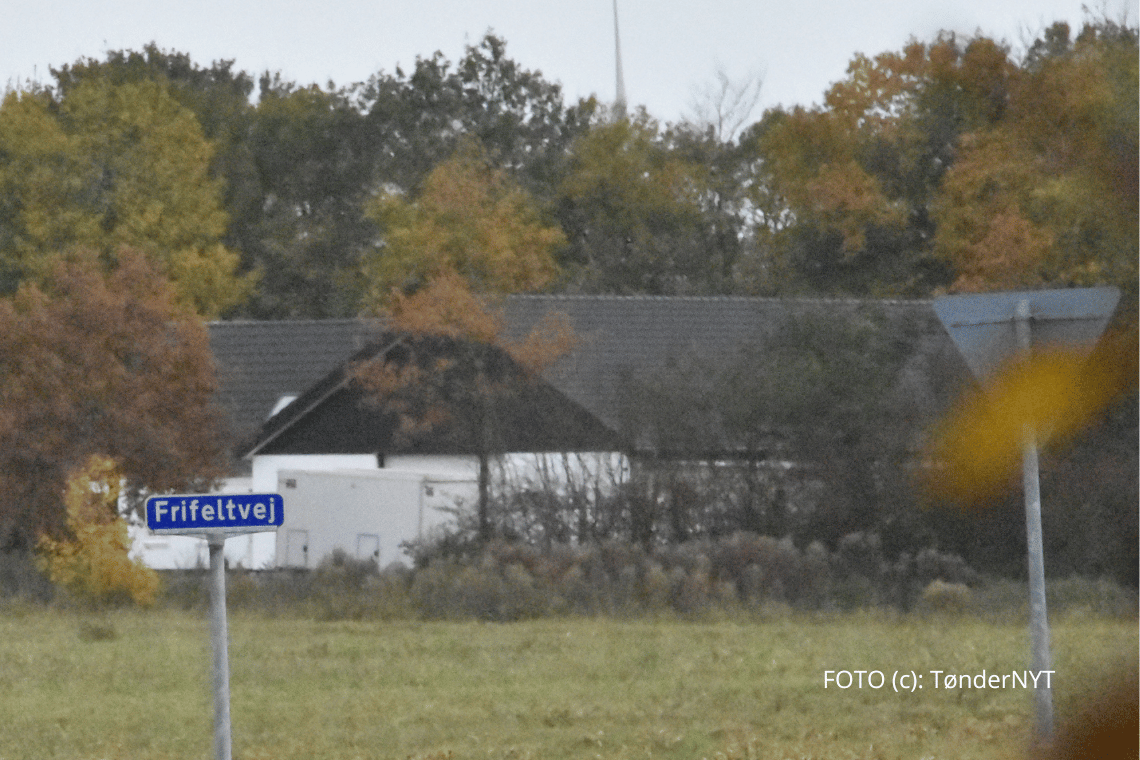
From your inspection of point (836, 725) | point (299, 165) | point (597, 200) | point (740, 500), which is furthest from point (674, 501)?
point (299, 165)

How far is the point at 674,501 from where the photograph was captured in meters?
25.6

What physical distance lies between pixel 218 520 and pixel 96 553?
16.4 metres

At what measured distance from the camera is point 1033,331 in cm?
901

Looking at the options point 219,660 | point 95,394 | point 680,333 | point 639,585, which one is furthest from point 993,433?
point 219,660

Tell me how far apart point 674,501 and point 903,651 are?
975cm

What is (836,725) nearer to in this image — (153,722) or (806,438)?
(153,722)

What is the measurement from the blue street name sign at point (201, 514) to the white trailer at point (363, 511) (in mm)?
19268

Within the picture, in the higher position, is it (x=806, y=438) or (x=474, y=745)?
(x=806, y=438)

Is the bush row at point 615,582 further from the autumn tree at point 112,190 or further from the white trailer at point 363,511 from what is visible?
the autumn tree at point 112,190

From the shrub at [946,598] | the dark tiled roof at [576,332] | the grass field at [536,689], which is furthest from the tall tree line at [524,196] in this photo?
the grass field at [536,689]

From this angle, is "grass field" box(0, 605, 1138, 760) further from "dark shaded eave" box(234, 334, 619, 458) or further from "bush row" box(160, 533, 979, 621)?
"dark shaded eave" box(234, 334, 619, 458)

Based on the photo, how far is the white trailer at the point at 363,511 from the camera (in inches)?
1123

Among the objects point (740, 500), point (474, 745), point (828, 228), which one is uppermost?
point (828, 228)

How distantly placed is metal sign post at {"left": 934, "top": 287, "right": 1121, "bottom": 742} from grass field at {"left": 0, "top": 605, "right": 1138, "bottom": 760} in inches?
18.2
